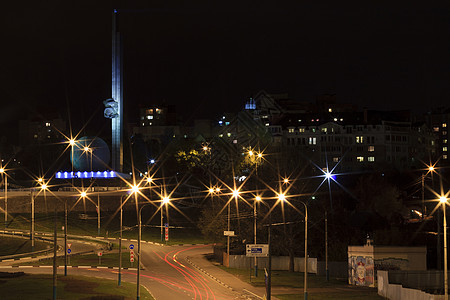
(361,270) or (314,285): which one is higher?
(361,270)

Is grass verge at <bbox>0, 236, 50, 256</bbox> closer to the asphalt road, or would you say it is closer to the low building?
the asphalt road

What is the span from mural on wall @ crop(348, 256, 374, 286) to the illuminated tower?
77.4 metres

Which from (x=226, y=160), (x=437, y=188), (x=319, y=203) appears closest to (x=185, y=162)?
(x=226, y=160)

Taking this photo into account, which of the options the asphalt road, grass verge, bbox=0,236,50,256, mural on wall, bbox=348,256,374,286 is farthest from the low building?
grass verge, bbox=0,236,50,256

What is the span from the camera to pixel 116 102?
5231 inches

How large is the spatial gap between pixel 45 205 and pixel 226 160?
53.5m

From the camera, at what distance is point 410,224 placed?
311 feet

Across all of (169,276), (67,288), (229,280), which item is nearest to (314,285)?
(229,280)

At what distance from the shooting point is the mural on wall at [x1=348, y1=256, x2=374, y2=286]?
63.6 m

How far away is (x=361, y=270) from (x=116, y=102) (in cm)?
8013

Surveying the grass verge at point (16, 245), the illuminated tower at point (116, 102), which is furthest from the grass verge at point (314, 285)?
the illuminated tower at point (116, 102)

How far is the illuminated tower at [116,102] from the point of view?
132 meters

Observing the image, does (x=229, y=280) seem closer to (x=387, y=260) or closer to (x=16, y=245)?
(x=387, y=260)

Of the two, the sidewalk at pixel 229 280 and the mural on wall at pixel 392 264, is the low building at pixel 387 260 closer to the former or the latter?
the mural on wall at pixel 392 264
